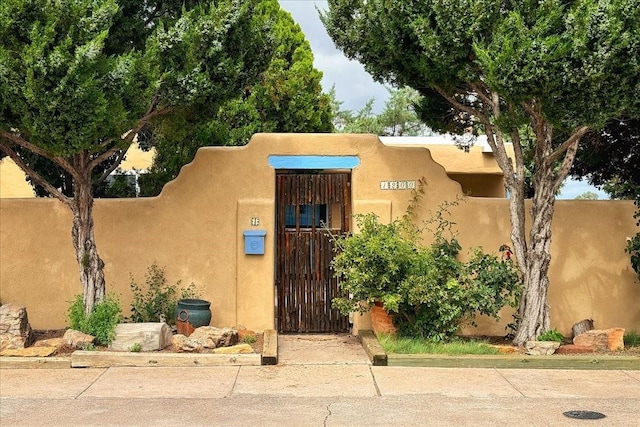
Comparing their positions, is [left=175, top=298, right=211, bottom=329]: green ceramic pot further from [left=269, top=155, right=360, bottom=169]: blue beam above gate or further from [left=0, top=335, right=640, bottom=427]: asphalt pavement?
[left=269, top=155, right=360, bottom=169]: blue beam above gate

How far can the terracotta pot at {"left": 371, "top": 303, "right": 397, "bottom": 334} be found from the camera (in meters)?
10.4

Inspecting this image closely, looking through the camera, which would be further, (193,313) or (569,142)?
(193,313)

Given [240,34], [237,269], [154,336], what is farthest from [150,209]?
[240,34]

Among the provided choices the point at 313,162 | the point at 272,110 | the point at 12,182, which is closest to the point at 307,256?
the point at 313,162

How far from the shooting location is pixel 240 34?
31.3 ft

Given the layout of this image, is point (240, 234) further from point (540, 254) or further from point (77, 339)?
point (540, 254)

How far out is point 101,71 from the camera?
8.60 meters

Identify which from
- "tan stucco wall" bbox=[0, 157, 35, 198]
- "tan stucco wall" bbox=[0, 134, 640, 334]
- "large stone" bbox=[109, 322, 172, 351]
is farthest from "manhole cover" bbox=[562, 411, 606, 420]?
"tan stucco wall" bbox=[0, 157, 35, 198]

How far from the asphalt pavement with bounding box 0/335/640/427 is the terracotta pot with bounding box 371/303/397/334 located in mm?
820

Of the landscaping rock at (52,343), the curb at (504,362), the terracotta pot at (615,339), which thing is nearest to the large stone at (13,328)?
the landscaping rock at (52,343)

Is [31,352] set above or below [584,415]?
above

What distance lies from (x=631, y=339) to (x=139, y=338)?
6947 millimetres

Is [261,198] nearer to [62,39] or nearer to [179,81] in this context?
[179,81]

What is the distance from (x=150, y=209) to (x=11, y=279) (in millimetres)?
2318
